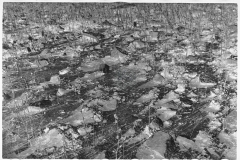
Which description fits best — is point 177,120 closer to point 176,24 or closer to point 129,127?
point 129,127

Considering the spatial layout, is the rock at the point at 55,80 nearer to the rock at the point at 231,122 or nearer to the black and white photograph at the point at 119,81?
the black and white photograph at the point at 119,81

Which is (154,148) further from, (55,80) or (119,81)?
(55,80)

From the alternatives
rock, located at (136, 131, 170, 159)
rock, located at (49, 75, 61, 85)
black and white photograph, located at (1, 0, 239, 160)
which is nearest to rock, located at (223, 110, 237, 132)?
black and white photograph, located at (1, 0, 239, 160)

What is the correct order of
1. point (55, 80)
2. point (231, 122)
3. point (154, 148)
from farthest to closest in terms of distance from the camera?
1. point (55, 80)
2. point (231, 122)
3. point (154, 148)

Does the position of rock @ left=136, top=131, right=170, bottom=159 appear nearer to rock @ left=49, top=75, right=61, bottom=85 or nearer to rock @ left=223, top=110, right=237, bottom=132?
rock @ left=223, top=110, right=237, bottom=132

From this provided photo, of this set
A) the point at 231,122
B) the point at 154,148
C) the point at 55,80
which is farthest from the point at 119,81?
the point at 231,122

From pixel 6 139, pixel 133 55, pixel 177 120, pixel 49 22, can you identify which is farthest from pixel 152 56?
pixel 6 139

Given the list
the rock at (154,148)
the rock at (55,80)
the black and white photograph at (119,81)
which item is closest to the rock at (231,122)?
the black and white photograph at (119,81)

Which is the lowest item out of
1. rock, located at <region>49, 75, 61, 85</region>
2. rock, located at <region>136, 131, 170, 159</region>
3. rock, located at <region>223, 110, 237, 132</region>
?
rock, located at <region>136, 131, 170, 159</region>
